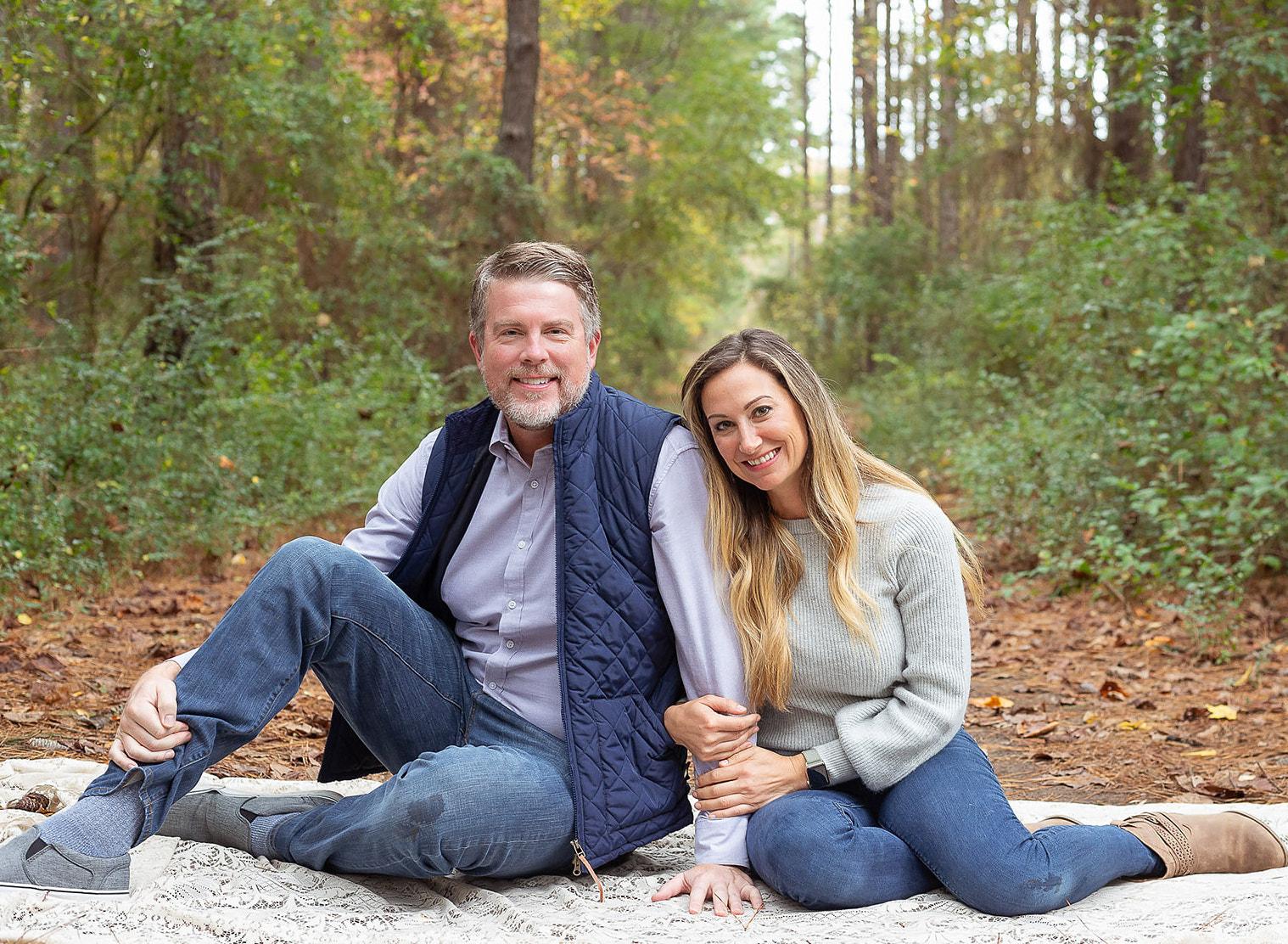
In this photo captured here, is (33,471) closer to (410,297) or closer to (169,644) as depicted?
(169,644)

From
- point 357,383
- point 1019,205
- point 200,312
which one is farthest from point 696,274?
point 200,312

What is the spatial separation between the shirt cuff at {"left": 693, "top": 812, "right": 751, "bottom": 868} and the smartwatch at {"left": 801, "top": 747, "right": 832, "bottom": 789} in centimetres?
19

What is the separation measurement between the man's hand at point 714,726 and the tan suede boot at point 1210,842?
0.99m

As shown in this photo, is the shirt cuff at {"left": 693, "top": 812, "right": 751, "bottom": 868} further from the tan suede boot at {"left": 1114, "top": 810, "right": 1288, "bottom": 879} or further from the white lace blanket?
the tan suede boot at {"left": 1114, "top": 810, "right": 1288, "bottom": 879}

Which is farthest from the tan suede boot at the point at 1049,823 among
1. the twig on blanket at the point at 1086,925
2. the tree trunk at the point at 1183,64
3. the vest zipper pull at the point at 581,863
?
the tree trunk at the point at 1183,64

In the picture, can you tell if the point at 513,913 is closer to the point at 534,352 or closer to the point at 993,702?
the point at 534,352

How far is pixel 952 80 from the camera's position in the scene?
18.8 metres

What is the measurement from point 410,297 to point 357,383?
2739 mm

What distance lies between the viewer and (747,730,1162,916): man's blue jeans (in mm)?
2803

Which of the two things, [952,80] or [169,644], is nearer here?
[169,644]

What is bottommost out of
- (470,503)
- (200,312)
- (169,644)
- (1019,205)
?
(169,644)

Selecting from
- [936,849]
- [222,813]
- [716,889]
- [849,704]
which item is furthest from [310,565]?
[936,849]

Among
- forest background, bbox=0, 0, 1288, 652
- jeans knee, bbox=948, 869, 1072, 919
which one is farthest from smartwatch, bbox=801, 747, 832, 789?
forest background, bbox=0, 0, 1288, 652

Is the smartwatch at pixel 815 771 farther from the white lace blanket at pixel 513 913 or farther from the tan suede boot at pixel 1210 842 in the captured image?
the tan suede boot at pixel 1210 842
